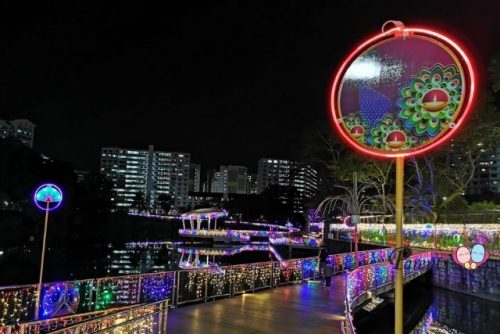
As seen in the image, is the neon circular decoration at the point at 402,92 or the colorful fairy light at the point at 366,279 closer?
the neon circular decoration at the point at 402,92

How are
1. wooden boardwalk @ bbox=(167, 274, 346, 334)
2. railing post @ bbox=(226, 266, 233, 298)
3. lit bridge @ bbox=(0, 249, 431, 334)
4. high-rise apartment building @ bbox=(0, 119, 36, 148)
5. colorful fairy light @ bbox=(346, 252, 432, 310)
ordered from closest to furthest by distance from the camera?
lit bridge @ bbox=(0, 249, 431, 334), wooden boardwalk @ bbox=(167, 274, 346, 334), colorful fairy light @ bbox=(346, 252, 432, 310), railing post @ bbox=(226, 266, 233, 298), high-rise apartment building @ bbox=(0, 119, 36, 148)

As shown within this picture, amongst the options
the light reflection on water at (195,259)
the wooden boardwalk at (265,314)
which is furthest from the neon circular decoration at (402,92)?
the light reflection on water at (195,259)

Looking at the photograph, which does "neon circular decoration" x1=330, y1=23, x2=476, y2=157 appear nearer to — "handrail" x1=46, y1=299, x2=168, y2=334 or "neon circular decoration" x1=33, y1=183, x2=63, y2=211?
"handrail" x1=46, y1=299, x2=168, y2=334

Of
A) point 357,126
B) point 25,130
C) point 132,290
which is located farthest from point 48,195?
point 25,130

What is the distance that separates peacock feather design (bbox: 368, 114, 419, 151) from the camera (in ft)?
15.1

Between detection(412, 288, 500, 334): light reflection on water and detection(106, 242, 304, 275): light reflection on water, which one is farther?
detection(106, 242, 304, 275): light reflection on water

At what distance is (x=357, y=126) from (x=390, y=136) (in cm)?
38

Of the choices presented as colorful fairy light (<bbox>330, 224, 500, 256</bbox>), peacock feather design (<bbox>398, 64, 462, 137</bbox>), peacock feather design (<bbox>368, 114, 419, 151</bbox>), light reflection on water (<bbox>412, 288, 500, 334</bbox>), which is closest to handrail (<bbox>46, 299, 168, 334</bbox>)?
peacock feather design (<bbox>368, 114, 419, 151</bbox>)

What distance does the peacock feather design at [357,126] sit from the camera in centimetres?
484

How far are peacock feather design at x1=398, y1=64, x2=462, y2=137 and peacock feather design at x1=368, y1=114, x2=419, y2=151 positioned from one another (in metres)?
0.07

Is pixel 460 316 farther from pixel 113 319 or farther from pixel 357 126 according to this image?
pixel 357 126

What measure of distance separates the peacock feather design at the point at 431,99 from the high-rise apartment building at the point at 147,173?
167167 mm

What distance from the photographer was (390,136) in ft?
15.3

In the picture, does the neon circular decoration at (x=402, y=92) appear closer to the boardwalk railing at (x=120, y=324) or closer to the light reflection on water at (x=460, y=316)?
the boardwalk railing at (x=120, y=324)
